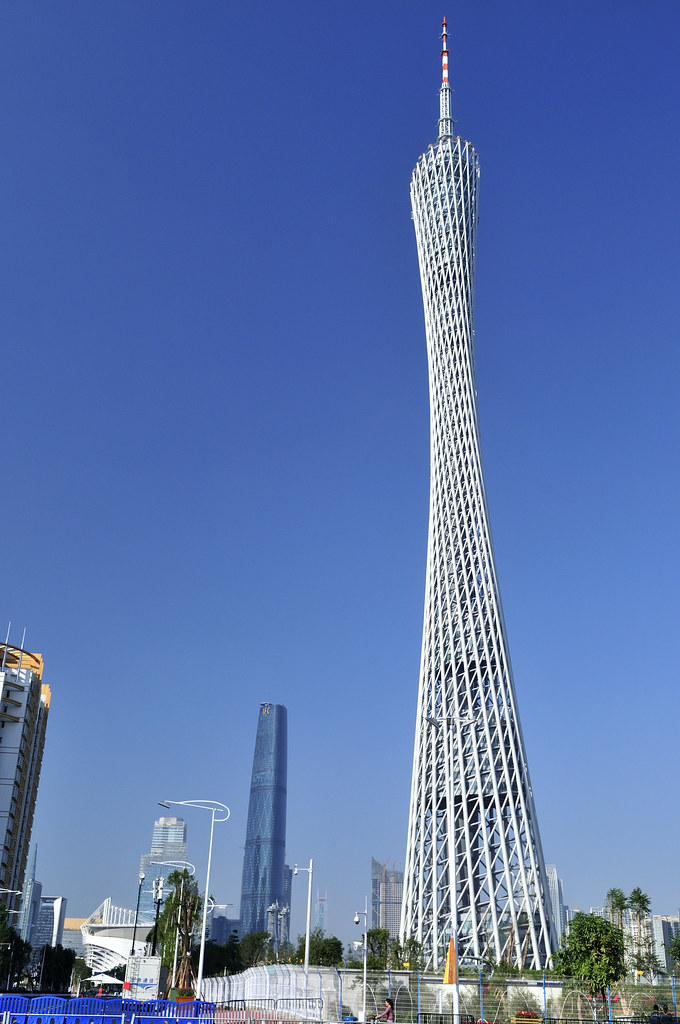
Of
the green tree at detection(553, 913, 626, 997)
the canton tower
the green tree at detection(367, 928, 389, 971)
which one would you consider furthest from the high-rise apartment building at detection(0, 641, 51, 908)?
the green tree at detection(553, 913, 626, 997)

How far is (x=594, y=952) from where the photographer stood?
3550cm

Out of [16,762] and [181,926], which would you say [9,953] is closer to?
[181,926]

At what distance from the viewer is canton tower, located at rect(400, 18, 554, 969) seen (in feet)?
182

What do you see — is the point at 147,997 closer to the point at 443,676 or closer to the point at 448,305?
the point at 443,676

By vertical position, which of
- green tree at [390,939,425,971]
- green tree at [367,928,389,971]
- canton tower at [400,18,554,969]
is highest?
canton tower at [400,18,554,969]

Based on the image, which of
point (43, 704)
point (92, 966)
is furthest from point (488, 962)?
point (92, 966)

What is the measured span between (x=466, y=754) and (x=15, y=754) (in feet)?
136

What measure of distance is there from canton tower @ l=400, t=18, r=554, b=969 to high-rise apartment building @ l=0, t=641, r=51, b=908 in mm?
36760

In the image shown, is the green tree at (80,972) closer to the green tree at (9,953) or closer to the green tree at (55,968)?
the green tree at (55,968)

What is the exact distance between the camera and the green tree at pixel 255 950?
371 feet

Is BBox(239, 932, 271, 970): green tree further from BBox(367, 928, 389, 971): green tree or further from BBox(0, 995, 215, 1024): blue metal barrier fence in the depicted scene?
BBox(0, 995, 215, 1024): blue metal barrier fence

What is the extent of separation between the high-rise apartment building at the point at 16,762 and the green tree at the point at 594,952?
54230mm

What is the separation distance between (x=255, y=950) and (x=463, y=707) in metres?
71.1

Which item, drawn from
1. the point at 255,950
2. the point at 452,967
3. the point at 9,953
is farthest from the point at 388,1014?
the point at 255,950
